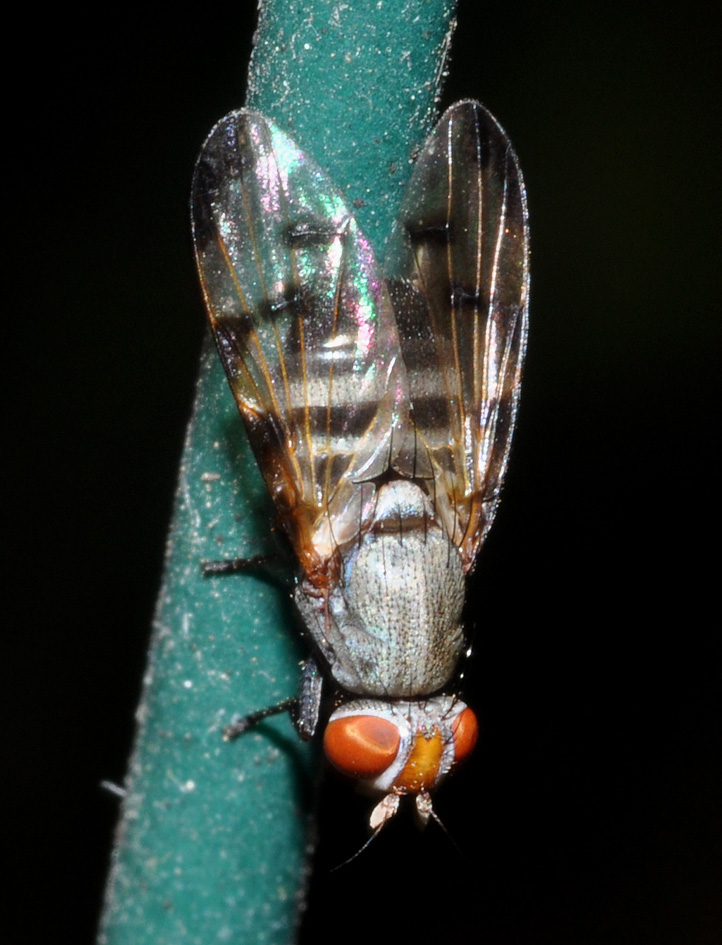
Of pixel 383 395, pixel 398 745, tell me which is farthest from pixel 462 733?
pixel 383 395

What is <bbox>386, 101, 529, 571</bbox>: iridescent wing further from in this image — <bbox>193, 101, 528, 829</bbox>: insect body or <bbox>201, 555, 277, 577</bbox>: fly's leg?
<bbox>201, 555, 277, 577</bbox>: fly's leg

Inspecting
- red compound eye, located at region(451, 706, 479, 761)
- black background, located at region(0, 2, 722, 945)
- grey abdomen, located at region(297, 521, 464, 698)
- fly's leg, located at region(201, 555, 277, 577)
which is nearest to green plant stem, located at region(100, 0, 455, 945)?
fly's leg, located at region(201, 555, 277, 577)

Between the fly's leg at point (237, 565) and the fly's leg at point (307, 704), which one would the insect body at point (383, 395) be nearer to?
the fly's leg at point (307, 704)

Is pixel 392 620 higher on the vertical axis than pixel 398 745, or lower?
higher

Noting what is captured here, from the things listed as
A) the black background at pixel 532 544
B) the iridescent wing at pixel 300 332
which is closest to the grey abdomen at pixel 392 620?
the iridescent wing at pixel 300 332

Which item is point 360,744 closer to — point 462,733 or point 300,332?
point 462,733

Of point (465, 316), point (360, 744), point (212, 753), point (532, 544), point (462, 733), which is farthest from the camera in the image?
point (532, 544)

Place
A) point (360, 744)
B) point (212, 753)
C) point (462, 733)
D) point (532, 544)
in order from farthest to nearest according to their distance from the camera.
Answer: point (532, 544) < point (462, 733) < point (360, 744) < point (212, 753)
